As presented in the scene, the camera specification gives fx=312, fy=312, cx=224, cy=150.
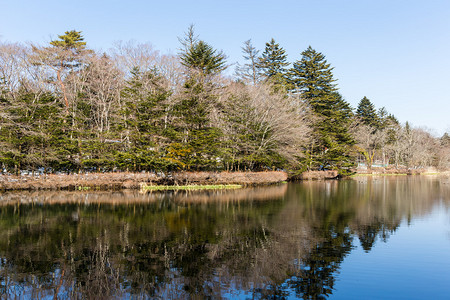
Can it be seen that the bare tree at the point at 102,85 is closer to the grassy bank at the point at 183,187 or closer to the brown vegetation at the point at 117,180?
the brown vegetation at the point at 117,180

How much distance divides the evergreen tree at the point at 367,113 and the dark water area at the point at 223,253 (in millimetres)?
53366

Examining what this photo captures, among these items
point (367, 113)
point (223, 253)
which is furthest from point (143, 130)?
point (367, 113)

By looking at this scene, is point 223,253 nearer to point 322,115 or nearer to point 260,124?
point 260,124

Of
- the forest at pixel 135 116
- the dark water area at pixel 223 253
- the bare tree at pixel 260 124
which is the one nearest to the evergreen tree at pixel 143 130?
the forest at pixel 135 116

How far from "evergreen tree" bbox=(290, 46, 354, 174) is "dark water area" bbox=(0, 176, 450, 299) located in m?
26.6

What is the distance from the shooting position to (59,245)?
9.33 meters

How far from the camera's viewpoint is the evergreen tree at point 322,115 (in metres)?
42.1

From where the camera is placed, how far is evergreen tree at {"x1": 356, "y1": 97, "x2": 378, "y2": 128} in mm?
Result: 64938

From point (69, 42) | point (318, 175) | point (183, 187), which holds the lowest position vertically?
point (183, 187)

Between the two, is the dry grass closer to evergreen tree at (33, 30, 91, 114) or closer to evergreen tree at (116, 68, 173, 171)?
evergreen tree at (116, 68, 173, 171)

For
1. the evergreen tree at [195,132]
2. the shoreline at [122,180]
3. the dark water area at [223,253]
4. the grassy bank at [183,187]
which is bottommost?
the dark water area at [223,253]

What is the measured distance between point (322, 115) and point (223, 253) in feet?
127

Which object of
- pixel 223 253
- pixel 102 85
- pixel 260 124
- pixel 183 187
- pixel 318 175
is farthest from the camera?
pixel 318 175

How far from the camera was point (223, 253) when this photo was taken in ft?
28.4
